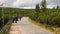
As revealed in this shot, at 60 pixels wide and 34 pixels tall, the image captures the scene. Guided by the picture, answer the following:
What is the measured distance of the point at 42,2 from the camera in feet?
113

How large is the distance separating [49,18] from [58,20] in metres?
1.40

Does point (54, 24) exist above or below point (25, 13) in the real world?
above

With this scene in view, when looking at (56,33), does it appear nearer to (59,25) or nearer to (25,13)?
(59,25)

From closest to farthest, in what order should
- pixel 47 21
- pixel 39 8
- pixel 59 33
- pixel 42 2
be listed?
pixel 59 33 < pixel 47 21 < pixel 42 2 < pixel 39 8

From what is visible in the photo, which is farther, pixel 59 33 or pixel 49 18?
pixel 49 18

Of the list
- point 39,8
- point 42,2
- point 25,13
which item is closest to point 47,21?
point 42,2

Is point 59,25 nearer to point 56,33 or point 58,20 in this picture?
point 58,20

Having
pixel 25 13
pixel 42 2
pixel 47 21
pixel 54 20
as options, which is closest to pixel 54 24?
pixel 54 20

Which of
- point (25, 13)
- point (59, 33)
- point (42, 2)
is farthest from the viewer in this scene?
point (25, 13)

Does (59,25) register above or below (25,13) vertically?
above

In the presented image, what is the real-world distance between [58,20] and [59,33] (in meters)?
6.73

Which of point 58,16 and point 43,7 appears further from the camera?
point 43,7

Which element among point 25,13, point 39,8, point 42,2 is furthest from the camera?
point 25,13

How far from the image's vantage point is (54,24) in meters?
21.5
